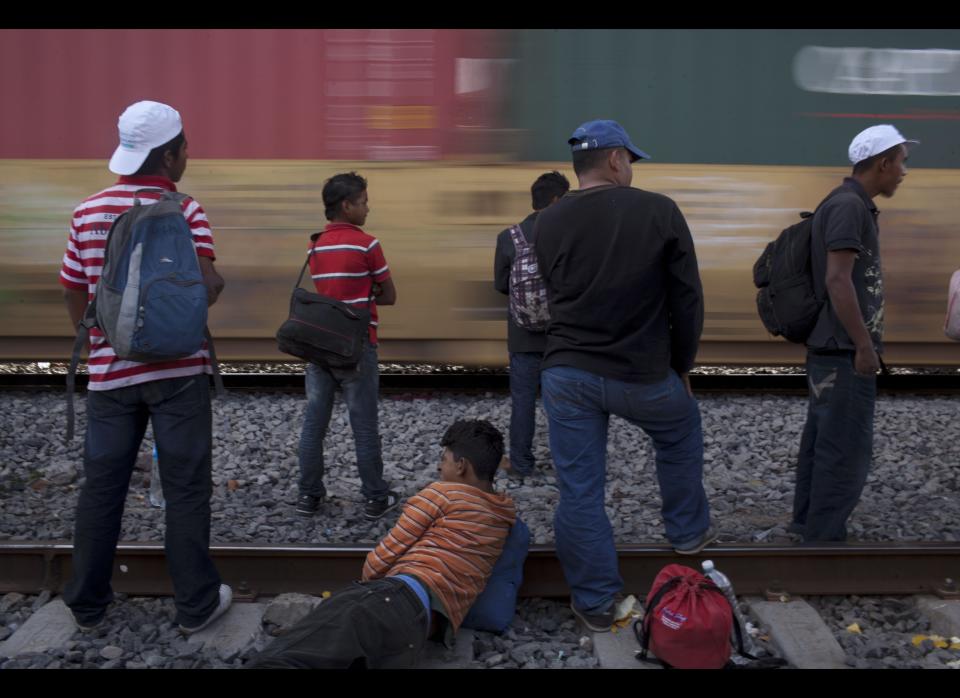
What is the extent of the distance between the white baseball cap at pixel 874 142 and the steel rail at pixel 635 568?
61.7 inches

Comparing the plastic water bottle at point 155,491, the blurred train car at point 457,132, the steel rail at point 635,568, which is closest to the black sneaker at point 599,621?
the steel rail at point 635,568

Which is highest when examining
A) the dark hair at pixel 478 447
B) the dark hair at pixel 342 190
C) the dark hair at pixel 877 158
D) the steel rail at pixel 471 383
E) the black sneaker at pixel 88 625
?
the dark hair at pixel 877 158

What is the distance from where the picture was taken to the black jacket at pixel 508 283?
4.99m

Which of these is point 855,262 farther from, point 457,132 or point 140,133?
point 457,132

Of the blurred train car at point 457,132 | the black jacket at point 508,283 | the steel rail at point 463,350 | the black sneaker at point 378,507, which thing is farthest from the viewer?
the steel rail at point 463,350

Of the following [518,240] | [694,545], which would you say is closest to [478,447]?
[694,545]

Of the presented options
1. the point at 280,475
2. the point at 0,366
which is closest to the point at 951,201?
the point at 280,475

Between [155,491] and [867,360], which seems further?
[155,491]

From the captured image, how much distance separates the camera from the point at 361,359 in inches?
176

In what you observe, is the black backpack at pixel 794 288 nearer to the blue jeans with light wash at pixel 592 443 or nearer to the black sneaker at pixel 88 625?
the blue jeans with light wash at pixel 592 443

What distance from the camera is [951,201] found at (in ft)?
22.4

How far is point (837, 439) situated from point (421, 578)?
5.99 ft

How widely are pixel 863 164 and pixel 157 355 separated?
2.81 metres

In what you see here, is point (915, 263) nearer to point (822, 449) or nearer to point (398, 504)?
point (822, 449)
